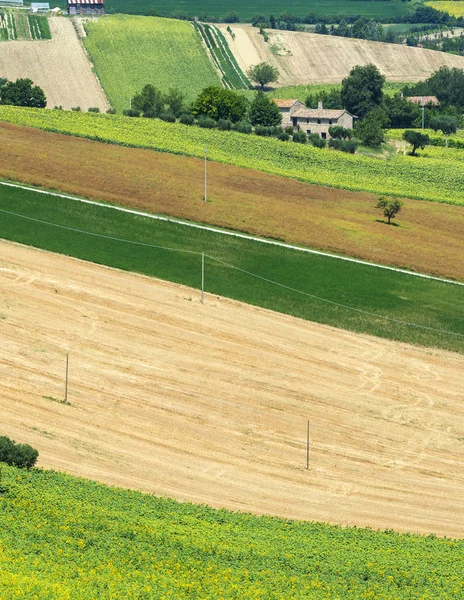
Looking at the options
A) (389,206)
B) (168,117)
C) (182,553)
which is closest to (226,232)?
(389,206)

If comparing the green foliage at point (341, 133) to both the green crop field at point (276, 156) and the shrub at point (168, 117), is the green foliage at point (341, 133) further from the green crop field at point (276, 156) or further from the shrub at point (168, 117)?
the shrub at point (168, 117)

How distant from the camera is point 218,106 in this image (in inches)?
5379

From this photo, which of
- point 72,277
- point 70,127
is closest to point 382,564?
point 72,277

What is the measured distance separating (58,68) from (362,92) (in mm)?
43232

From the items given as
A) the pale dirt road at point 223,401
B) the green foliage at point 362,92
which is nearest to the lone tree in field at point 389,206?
the pale dirt road at point 223,401

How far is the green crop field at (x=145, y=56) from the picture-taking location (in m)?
167

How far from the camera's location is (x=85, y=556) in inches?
1283

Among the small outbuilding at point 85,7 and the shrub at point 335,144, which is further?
the small outbuilding at point 85,7

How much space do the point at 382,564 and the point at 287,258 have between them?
40.9 metres

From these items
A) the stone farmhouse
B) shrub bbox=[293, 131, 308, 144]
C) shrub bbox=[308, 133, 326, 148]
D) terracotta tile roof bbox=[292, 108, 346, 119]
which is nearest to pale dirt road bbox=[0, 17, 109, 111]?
the stone farmhouse

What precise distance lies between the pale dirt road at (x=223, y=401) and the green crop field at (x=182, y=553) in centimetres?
361

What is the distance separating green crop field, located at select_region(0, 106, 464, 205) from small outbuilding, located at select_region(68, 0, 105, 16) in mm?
74831

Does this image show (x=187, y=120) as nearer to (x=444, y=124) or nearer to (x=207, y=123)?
(x=207, y=123)

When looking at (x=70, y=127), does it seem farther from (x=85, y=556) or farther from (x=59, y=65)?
(x=85, y=556)
